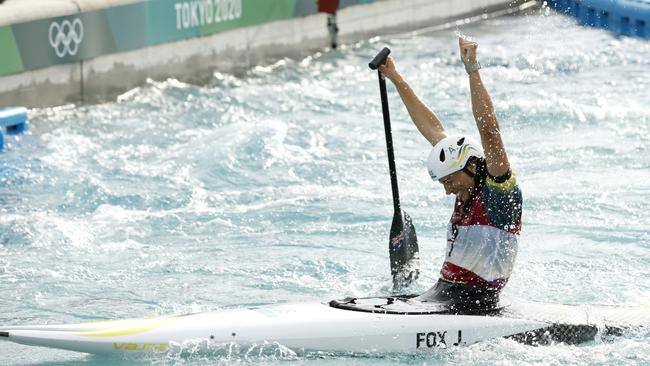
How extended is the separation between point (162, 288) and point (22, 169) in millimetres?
3288

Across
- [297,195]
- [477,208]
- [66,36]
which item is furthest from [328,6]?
[477,208]

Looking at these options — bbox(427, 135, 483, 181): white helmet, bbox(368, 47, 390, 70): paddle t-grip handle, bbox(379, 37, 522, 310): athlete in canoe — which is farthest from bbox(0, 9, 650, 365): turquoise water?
bbox(368, 47, 390, 70): paddle t-grip handle

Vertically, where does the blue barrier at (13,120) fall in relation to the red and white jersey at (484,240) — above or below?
below

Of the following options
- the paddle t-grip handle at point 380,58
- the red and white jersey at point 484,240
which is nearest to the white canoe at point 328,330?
the red and white jersey at point 484,240

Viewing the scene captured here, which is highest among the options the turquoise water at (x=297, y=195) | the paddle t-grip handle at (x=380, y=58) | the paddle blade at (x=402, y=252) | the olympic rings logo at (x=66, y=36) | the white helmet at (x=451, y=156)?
the paddle t-grip handle at (x=380, y=58)

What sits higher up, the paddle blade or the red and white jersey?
the red and white jersey

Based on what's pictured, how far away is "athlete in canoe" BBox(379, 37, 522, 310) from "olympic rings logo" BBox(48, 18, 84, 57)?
23.1 ft

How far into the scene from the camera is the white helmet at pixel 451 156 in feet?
19.9

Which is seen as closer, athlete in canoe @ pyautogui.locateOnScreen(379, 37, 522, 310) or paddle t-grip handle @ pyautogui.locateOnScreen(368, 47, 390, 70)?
athlete in canoe @ pyautogui.locateOnScreen(379, 37, 522, 310)

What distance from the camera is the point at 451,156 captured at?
6059 mm

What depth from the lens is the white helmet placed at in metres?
6.05

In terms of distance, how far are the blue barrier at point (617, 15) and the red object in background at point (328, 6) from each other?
121 inches

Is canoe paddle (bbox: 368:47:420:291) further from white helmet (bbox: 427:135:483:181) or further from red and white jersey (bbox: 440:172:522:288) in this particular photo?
white helmet (bbox: 427:135:483:181)

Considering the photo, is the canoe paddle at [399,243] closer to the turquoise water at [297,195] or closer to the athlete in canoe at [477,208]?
the turquoise water at [297,195]
